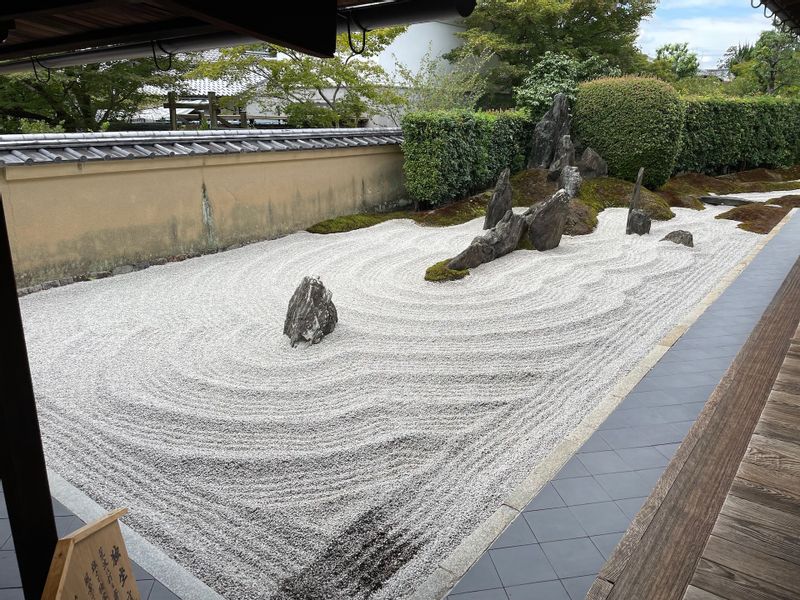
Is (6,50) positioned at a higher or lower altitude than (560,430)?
higher

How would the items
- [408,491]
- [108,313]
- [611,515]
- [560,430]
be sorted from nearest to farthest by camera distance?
[611,515] < [408,491] < [560,430] < [108,313]

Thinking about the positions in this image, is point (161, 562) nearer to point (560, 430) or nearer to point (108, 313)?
point (560, 430)

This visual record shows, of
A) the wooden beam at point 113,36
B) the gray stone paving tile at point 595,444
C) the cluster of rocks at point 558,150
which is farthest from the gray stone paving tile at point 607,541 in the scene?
the cluster of rocks at point 558,150

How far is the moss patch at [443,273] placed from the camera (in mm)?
8516

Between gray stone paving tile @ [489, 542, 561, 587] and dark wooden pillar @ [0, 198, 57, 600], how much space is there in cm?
196

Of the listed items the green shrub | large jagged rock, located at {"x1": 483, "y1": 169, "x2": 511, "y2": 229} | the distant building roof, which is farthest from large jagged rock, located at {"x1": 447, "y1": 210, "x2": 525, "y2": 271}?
the green shrub

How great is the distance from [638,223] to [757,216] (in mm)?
3634

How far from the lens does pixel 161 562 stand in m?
3.10

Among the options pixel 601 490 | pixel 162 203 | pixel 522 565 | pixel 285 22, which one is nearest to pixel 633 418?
pixel 601 490

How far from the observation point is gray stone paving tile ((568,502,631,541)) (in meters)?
3.21

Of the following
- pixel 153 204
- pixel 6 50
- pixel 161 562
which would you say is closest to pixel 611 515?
pixel 161 562

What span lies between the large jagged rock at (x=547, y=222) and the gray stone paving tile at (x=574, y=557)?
746 cm

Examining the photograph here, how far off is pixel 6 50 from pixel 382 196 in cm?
1035

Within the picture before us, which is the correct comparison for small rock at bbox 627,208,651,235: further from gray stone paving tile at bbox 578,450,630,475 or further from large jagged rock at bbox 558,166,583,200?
gray stone paving tile at bbox 578,450,630,475
